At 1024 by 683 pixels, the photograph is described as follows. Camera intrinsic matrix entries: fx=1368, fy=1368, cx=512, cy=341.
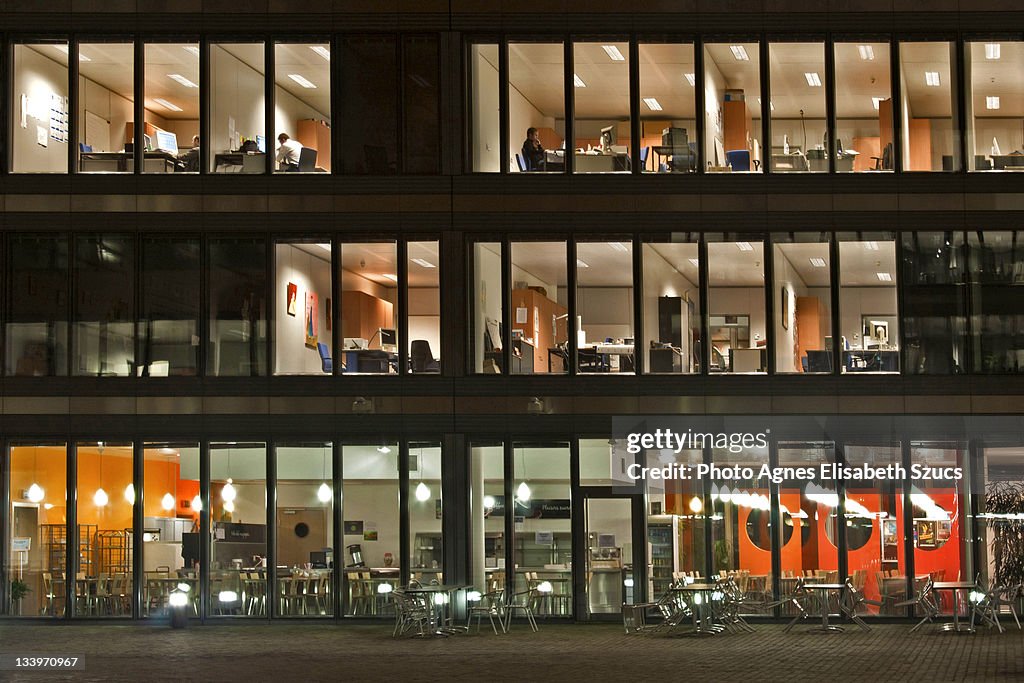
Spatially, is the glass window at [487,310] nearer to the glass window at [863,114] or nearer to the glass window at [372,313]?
the glass window at [372,313]

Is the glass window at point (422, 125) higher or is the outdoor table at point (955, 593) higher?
the glass window at point (422, 125)

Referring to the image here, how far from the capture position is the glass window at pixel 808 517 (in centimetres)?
2586

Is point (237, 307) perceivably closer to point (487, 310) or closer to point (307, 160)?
point (307, 160)

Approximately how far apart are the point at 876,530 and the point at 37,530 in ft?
52.3

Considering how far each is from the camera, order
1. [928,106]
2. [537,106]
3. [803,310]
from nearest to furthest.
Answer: [803,310] < [928,106] < [537,106]

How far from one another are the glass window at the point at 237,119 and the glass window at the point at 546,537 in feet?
26.7

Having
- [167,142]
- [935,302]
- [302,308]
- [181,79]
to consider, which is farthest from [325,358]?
[935,302]

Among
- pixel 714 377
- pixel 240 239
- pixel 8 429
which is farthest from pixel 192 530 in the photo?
pixel 714 377

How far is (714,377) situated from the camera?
26.1m

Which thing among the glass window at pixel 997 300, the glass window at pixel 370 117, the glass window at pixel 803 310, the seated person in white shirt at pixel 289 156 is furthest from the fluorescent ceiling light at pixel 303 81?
the glass window at pixel 997 300

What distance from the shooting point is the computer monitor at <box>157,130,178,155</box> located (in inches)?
1049

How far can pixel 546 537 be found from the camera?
25.9m

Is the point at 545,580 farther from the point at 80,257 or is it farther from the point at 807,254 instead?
the point at 80,257

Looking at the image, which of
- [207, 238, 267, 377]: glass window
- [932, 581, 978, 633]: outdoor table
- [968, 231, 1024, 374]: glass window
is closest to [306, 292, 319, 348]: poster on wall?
[207, 238, 267, 377]: glass window
